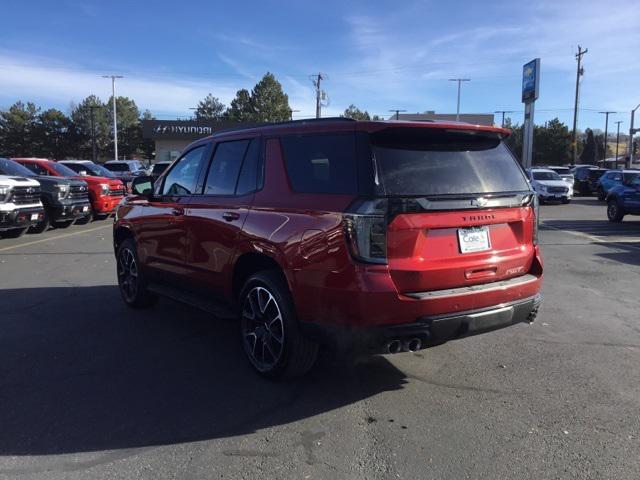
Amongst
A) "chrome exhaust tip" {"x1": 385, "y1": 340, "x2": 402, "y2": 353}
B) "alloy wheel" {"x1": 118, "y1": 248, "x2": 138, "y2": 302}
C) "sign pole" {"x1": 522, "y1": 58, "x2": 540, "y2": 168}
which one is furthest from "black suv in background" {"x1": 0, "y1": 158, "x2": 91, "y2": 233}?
"sign pole" {"x1": 522, "y1": 58, "x2": 540, "y2": 168}

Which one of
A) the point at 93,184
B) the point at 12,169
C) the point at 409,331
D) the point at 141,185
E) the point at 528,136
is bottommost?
the point at 409,331

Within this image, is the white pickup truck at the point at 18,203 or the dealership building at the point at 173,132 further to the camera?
the dealership building at the point at 173,132

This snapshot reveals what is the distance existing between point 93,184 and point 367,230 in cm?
1448

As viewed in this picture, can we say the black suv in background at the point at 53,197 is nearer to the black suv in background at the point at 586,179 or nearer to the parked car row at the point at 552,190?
the parked car row at the point at 552,190

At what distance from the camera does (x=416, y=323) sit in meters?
3.42

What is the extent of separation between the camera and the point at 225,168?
188 inches

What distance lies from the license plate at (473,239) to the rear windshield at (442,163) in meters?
0.27

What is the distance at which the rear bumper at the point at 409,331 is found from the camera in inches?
133

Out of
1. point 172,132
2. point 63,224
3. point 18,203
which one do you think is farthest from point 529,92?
point 172,132

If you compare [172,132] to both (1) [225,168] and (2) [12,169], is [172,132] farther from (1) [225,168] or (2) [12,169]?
(1) [225,168]

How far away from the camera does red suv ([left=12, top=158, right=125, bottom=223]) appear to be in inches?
597

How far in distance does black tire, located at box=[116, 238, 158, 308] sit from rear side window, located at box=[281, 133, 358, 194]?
2811 mm

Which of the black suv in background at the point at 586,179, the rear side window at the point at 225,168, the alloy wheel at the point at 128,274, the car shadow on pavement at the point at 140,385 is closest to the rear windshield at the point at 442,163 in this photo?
the rear side window at the point at 225,168

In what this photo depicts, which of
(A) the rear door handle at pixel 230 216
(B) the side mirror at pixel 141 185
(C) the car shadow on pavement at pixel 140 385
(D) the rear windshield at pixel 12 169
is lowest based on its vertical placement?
(C) the car shadow on pavement at pixel 140 385
